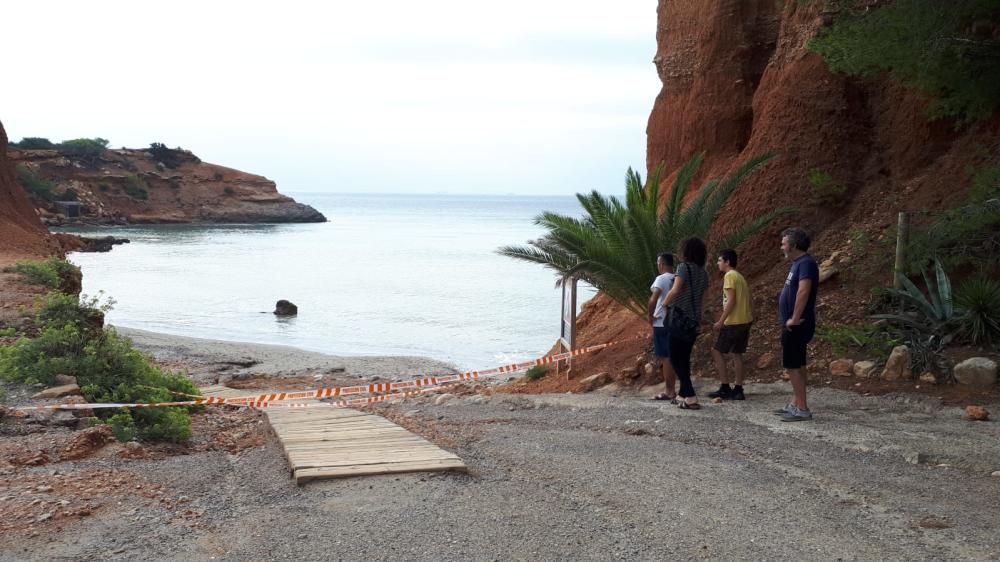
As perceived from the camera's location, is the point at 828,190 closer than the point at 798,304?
No

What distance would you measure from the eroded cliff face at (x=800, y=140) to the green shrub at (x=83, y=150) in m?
91.8

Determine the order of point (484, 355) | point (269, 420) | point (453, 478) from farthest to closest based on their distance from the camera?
point (484, 355), point (269, 420), point (453, 478)

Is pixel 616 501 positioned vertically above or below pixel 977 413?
below

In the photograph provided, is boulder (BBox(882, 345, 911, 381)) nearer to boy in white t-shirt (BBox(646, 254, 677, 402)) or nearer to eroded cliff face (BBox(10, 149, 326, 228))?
boy in white t-shirt (BBox(646, 254, 677, 402))

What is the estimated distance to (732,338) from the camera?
935 centimetres

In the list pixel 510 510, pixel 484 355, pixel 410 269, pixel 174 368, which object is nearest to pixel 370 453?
pixel 510 510

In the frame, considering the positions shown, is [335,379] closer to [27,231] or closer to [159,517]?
[159,517]

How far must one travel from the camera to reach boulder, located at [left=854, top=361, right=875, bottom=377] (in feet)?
32.2

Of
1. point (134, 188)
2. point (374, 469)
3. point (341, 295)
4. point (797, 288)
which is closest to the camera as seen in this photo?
point (374, 469)

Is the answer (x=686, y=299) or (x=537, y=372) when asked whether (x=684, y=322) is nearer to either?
(x=686, y=299)

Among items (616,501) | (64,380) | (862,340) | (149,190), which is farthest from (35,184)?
(616,501)

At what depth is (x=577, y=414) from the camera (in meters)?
9.57

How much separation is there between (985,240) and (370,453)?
7.65 m

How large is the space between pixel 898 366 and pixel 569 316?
16.2 feet
